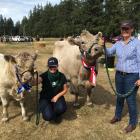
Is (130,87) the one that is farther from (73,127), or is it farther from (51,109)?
(51,109)

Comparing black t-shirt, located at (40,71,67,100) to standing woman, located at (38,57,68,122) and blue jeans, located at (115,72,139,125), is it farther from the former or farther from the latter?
blue jeans, located at (115,72,139,125)

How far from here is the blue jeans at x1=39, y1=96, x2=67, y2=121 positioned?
7.35m

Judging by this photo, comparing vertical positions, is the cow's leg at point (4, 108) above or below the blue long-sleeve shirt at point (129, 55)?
below

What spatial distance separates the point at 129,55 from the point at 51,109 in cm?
208

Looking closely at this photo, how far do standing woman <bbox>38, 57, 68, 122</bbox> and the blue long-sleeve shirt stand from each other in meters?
1.40

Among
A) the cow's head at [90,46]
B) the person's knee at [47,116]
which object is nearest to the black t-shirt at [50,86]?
the person's knee at [47,116]

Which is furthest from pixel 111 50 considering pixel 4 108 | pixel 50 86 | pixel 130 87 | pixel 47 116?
pixel 4 108

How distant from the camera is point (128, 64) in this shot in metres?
6.83

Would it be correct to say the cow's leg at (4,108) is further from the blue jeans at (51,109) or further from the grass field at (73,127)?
the blue jeans at (51,109)

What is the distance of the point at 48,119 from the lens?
736cm

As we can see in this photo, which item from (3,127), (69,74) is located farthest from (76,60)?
(3,127)

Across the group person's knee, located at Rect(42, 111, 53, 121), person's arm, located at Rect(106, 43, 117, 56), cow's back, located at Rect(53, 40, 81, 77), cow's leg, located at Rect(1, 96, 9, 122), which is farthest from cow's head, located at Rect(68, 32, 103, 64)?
cow's leg, located at Rect(1, 96, 9, 122)

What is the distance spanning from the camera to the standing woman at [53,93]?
291 inches

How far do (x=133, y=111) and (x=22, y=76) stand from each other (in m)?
2.40
